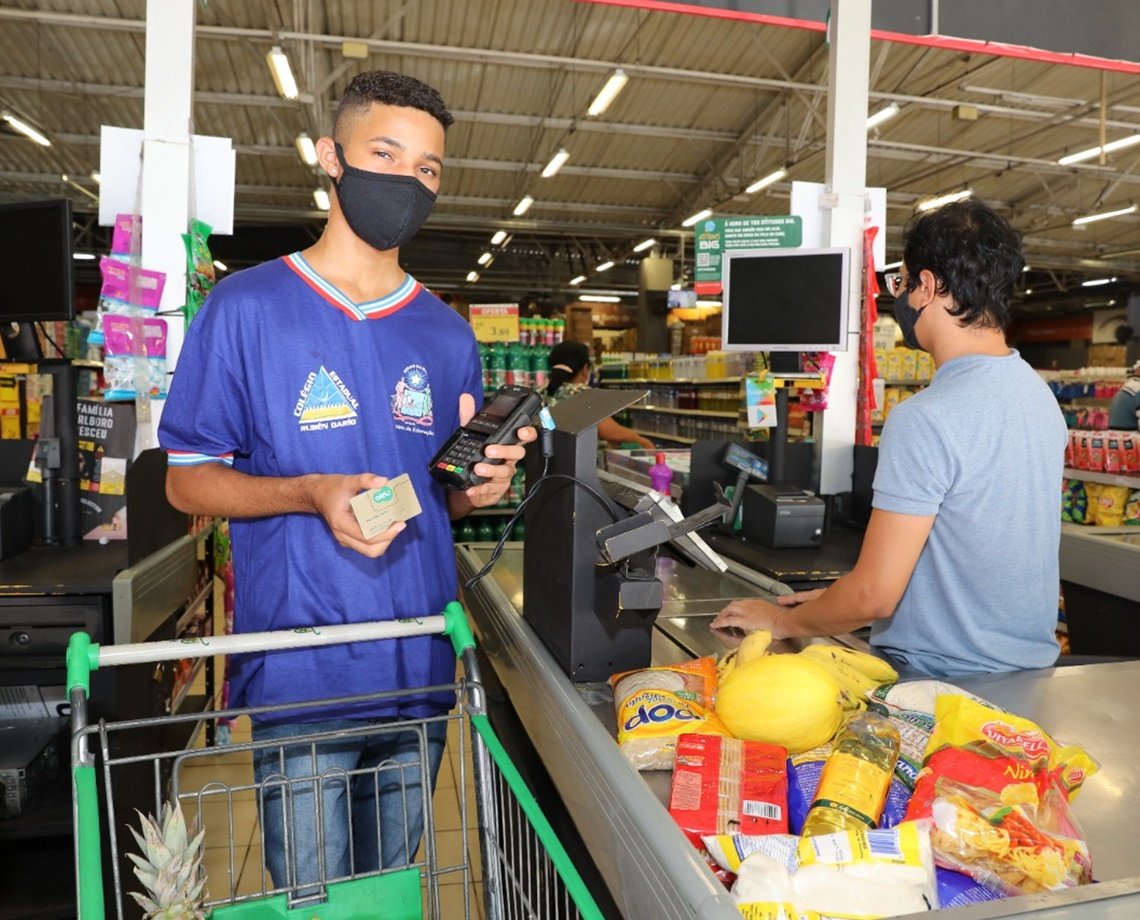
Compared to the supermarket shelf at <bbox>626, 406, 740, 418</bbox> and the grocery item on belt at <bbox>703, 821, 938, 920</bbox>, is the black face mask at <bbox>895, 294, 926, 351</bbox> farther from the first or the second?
the supermarket shelf at <bbox>626, 406, 740, 418</bbox>

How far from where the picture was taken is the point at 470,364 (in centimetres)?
175

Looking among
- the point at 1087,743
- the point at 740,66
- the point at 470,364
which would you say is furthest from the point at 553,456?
the point at 740,66

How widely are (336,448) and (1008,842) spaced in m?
1.14

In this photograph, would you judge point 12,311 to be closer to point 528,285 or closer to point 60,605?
point 60,605

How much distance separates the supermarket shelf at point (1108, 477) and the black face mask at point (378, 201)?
18.2 feet

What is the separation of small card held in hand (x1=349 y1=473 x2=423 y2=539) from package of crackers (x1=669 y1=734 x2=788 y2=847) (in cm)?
50

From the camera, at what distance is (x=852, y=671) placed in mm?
1473

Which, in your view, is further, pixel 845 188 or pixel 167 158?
pixel 845 188

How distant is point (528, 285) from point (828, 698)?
67.2 feet

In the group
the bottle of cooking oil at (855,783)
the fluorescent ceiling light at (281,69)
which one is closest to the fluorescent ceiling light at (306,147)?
the fluorescent ceiling light at (281,69)

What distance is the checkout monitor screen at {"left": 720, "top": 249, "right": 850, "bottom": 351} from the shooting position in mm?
3229

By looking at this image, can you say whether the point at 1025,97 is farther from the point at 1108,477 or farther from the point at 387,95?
the point at 387,95

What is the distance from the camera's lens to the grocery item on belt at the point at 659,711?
1.23m

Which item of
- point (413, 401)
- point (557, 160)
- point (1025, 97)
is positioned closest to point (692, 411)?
point (557, 160)
